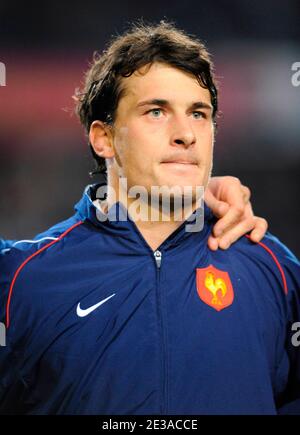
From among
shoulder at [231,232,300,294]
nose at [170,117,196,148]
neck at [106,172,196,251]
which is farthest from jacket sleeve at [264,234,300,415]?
nose at [170,117,196,148]

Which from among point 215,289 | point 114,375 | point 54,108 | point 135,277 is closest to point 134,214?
point 135,277

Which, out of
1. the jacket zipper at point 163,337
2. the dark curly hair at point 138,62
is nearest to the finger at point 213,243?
the jacket zipper at point 163,337

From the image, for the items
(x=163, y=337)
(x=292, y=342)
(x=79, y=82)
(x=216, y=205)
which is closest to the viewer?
(x=163, y=337)

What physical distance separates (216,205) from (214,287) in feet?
0.77

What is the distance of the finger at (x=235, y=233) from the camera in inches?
55.4

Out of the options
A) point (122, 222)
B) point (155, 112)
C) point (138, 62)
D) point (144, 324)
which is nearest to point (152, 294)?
point (144, 324)

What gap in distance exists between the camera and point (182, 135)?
4.35ft

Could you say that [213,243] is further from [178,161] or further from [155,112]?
[155,112]

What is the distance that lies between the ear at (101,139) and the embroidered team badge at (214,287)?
1.32ft

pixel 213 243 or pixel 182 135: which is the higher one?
pixel 182 135

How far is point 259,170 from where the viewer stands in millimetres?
2965

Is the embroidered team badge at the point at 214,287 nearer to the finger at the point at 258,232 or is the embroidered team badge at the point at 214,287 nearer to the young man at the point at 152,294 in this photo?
the young man at the point at 152,294

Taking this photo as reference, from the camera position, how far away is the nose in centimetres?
133

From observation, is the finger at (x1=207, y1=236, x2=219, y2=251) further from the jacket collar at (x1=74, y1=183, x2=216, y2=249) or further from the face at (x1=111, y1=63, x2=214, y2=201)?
the face at (x1=111, y1=63, x2=214, y2=201)
